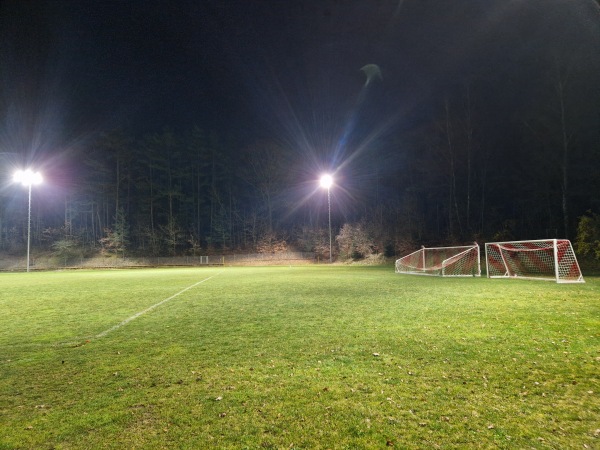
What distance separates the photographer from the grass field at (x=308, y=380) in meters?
2.89

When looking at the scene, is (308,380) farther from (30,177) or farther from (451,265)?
(30,177)

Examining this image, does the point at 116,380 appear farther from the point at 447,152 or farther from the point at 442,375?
the point at 447,152

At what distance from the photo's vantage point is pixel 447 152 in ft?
118

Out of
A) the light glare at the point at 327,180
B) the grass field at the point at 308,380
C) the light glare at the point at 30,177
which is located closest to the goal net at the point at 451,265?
the grass field at the point at 308,380

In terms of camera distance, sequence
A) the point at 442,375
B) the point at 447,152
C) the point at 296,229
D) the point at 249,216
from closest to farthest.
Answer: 1. the point at 442,375
2. the point at 447,152
3. the point at 296,229
4. the point at 249,216

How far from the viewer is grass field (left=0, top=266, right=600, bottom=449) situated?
2893 millimetres

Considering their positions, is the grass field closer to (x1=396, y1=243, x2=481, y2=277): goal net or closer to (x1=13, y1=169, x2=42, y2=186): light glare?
(x1=396, y1=243, x2=481, y2=277): goal net

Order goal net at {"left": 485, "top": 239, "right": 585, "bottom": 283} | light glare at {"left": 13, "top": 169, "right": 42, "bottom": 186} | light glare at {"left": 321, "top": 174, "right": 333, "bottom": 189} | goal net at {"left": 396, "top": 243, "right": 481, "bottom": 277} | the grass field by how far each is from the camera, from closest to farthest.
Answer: the grass field
goal net at {"left": 485, "top": 239, "right": 585, "bottom": 283}
goal net at {"left": 396, "top": 243, "right": 481, "bottom": 277}
light glare at {"left": 13, "top": 169, "right": 42, "bottom": 186}
light glare at {"left": 321, "top": 174, "right": 333, "bottom": 189}

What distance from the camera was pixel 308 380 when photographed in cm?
406

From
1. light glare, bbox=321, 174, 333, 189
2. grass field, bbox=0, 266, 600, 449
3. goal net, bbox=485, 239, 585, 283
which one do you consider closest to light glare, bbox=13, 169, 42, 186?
light glare, bbox=321, 174, 333, 189

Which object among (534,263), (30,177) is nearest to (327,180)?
(534,263)

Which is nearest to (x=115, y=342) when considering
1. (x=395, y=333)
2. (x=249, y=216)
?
(x=395, y=333)

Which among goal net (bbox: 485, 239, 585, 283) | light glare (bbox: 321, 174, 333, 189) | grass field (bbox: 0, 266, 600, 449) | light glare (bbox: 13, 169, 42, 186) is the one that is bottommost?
grass field (bbox: 0, 266, 600, 449)

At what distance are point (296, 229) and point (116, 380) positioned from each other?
4928 cm
